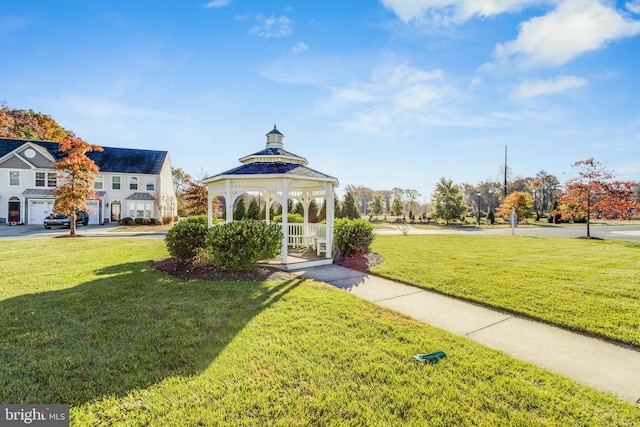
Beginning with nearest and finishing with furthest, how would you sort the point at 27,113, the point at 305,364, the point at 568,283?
the point at 305,364, the point at 568,283, the point at 27,113

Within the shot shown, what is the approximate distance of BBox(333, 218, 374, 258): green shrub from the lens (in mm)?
9875

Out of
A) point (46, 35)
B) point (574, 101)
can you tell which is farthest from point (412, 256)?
point (46, 35)

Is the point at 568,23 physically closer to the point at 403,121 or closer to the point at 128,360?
the point at 403,121

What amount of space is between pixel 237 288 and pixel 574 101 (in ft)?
46.8

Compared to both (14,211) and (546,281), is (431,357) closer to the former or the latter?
(546,281)

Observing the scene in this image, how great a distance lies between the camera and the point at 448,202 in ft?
109

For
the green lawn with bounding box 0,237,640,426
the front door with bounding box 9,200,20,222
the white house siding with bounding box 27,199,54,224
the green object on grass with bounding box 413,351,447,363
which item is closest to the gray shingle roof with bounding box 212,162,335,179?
the green lawn with bounding box 0,237,640,426

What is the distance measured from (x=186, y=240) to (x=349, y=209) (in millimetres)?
22932

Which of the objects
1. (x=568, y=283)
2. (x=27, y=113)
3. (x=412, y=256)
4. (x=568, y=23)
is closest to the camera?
(x=568, y=283)

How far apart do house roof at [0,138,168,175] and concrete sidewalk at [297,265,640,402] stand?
31.0 m

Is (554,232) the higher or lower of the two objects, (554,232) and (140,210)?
the lower

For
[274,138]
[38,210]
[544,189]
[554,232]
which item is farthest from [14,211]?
[544,189]

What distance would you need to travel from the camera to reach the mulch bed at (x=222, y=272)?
7032 mm

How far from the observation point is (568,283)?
21.8ft
